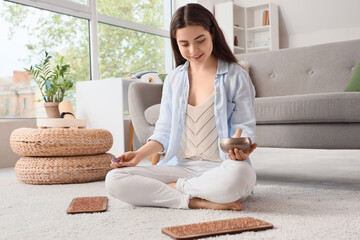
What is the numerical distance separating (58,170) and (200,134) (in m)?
1.03

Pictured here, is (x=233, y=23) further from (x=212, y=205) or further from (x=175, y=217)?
(x=175, y=217)

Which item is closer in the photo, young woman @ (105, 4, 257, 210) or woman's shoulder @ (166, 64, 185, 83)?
young woman @ (105, 4, 257, 210)

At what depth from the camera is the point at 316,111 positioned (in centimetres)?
202

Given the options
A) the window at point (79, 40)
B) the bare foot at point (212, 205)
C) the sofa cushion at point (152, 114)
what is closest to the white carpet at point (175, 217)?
the bare foot at point (212, 205)

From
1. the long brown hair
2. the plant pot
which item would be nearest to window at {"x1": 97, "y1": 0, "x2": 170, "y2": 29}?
the plant pot

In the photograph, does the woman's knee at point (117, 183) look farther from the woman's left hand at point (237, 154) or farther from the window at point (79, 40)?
the window at point (79, 40)

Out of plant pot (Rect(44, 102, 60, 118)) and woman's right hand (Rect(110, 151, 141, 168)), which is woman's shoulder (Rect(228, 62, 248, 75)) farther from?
plant pot (Rect(44, 102, 60, 118))

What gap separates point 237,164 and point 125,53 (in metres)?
3.79

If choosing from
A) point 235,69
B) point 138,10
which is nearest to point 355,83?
point 235,69

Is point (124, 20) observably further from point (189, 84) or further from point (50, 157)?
point (189, 84)

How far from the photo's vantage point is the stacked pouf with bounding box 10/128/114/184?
89.7 inches

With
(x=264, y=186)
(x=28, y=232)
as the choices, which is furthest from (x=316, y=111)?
(x=28, y=232)

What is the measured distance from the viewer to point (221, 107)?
1.58 m

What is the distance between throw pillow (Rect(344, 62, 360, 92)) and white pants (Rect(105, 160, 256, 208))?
1.28 meters
